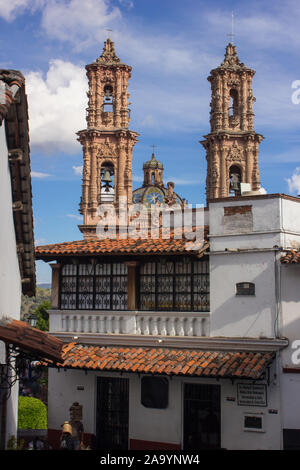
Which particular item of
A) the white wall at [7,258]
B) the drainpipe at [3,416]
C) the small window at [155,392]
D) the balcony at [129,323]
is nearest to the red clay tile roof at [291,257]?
the balcony at [129,323]

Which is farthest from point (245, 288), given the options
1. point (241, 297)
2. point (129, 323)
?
point (129, 323)

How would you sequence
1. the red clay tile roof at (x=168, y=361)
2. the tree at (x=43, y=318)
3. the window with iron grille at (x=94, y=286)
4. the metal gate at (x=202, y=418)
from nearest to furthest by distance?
the red clay tile roof at (x=168, y=361) < the metal gate at (x=202, y=418) < the window with iron grille at (x=94, y=286) < the tree at (x=43, y=318)

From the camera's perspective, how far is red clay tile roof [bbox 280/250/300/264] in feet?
54.2

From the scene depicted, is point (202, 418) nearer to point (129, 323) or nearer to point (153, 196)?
point (129, 323)

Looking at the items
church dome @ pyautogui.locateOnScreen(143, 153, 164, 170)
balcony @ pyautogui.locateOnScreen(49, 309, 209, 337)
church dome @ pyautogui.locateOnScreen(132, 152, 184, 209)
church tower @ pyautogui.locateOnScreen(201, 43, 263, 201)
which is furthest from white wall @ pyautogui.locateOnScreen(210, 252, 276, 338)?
church dome @ pyautogui.locateOnScreen(143, 153, 164, 170)

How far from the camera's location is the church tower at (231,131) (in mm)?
45188

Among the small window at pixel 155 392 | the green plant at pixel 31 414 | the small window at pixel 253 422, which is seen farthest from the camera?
the green plant at pixel 31 414

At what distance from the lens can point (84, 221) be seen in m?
43.5

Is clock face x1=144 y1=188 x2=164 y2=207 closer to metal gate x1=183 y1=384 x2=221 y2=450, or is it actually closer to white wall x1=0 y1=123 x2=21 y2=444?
metal gate x1=183 y1=384 x2=221 y2=450

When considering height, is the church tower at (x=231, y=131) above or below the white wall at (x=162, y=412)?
above

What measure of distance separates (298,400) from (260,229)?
4.63 meters

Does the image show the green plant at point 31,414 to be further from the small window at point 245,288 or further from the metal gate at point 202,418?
the small window at point 245,288

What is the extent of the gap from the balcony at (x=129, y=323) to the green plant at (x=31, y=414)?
735 cm

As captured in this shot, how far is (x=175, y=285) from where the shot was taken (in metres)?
18.5
